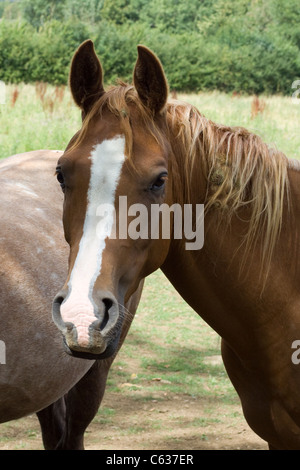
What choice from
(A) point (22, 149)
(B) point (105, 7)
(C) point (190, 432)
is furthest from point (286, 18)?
(C) point (190, 432)

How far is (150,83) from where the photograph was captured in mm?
1806

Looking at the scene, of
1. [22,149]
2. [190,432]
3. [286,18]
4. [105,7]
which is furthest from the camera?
[105,7]

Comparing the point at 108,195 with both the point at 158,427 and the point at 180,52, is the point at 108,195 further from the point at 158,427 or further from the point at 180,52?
the point at 180,52

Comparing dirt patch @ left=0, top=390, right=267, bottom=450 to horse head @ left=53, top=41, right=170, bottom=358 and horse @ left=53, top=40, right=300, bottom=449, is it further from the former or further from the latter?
horse head @ left=53, top=41, right=170, bottom=358

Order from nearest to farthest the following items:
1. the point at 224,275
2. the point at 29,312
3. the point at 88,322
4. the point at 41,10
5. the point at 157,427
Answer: the point at 88,322, the point at 224,275, the point at 29,312, the point at 157,427, the point at 41,10

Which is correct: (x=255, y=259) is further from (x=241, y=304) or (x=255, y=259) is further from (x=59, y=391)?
(x=59, y=391)

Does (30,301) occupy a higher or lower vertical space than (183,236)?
lower

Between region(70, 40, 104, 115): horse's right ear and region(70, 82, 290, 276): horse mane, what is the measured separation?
0.17 feet

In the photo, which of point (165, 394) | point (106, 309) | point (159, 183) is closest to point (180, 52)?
point (165, 394)

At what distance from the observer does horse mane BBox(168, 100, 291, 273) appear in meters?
1.90

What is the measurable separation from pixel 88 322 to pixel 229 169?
76cm

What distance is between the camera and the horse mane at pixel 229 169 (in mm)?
1887

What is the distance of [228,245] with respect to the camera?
1978 millimetres
